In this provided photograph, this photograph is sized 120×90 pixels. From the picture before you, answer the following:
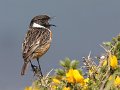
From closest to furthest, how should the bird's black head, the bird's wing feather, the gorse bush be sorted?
1. the gorse bush
2. the bird's wing feather
3. the bird's black head

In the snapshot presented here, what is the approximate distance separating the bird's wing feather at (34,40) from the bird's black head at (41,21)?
0.28 ft

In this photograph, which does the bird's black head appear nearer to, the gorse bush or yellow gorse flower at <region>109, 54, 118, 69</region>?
the gorse bush

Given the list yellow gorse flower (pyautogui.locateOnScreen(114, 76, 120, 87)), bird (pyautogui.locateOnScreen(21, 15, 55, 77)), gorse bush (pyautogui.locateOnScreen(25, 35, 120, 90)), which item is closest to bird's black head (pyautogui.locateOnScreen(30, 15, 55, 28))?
bird (pyautogui.locateOnScreen(21, 15, 55, 77))

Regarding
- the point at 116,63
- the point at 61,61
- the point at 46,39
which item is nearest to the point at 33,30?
the point at 46,39

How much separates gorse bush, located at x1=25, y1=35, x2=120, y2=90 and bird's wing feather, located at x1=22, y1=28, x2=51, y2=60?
4004mm

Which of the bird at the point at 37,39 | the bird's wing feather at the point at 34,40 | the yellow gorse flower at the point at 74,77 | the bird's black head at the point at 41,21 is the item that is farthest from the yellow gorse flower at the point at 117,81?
the bird's black head at the point at 41,21

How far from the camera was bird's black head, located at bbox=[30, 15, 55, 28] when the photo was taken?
25.9 feet

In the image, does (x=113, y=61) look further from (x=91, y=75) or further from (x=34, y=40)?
(x=34, y=40)

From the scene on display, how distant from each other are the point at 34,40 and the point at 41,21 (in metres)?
0.53

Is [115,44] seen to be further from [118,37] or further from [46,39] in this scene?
[46,39]

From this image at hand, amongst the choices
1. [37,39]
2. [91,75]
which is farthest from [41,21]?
[91,75]

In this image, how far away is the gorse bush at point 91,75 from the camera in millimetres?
2664

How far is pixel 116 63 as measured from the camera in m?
2.73

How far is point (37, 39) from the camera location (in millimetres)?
8023
